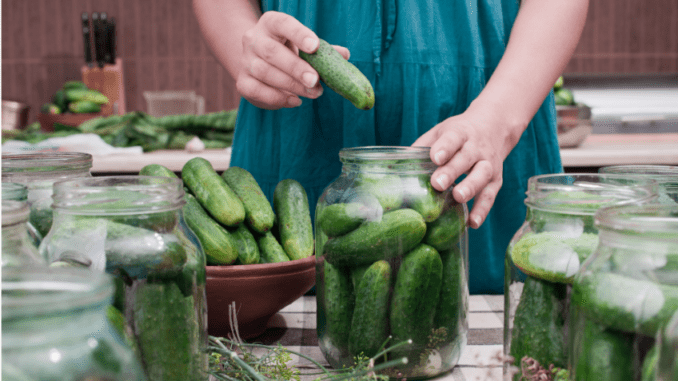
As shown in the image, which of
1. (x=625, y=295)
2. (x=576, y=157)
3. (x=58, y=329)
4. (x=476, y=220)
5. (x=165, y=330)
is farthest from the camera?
(x=576, y=157)

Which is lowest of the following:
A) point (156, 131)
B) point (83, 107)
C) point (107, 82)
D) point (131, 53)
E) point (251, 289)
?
point (251, 289)

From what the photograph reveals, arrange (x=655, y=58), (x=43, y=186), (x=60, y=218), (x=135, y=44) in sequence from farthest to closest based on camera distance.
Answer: (x=135, y=44)
(x=655, y=58)
(x=43, y=186)
(x=60, y=218)

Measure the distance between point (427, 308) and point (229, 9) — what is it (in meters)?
0.77

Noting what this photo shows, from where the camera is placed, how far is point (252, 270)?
0.65 metres

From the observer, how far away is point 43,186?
57cm

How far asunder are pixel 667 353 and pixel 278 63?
65cm

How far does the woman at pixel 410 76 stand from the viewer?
97 cm

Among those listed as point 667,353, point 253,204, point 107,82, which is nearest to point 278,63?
point 253,204

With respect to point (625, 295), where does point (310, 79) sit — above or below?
above

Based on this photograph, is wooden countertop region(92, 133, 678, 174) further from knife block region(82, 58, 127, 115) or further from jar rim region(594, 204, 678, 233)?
jar rim region(594, 204, 678, 233)

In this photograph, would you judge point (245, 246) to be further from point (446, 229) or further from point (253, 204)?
point (446, 229)

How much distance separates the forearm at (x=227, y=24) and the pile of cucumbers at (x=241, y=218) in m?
0.31

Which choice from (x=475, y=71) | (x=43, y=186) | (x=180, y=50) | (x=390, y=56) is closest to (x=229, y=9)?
(x=390, y=56)

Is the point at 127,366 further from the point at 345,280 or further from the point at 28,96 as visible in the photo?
the point at 28,96
